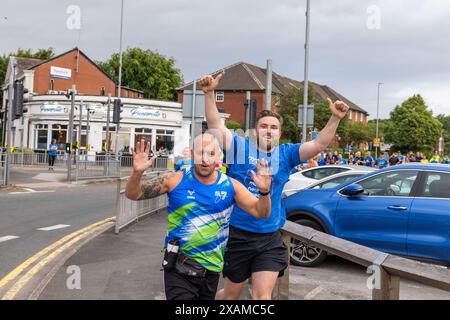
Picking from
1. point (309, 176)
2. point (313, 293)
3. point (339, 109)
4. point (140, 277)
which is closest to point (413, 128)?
point (309, 176)

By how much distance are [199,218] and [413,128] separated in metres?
78.1

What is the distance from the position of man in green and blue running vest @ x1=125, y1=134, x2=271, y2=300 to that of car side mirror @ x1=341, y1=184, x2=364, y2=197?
14.1ft

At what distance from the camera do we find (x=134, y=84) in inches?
3051

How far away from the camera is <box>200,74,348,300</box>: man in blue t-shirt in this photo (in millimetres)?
4277

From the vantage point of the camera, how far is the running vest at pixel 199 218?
146 inches

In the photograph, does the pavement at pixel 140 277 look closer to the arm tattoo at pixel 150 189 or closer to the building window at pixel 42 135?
the arm tattoo at pixel 150 189

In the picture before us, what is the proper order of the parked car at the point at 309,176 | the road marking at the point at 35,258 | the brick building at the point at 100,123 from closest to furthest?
the road marking at the point at 35,258 → the parked car at the point at 309,176 → the brick building at the point at 100,123

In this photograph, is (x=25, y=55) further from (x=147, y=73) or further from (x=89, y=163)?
(x=89, y=163)

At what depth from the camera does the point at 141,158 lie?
3.59 metres

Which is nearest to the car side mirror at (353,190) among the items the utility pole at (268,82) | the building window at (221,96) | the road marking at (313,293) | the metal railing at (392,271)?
the road marking at (313,293)

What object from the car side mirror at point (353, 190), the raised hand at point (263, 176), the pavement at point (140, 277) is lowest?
the pavement at point (140, 277)

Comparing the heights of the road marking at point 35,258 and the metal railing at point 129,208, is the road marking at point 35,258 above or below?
below
